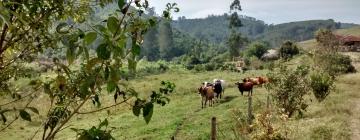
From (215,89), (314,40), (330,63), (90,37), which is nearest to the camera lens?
(90,37)

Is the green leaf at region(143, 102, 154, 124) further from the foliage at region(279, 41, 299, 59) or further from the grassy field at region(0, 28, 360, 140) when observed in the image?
the foliage at region(279, 41, 299, 59)

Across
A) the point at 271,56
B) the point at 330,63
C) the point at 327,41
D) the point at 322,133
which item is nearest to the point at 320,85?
the point at 322,133

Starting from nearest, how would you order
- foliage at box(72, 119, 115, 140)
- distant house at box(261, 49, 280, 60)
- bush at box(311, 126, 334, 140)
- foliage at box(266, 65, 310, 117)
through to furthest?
foliage at box(72, 119, 115, 140) → bush at box(311, 126, 334, 140) → foliage at box(266, 65, 310, 117) → distant house at box(261, 49, 280, 60)

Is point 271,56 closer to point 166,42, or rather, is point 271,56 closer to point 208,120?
point 208,120

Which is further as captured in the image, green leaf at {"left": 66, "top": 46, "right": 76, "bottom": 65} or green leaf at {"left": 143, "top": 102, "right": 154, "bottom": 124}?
green leaf at {"left": 143, "top": 102, "right": 154, "bottom": 124}

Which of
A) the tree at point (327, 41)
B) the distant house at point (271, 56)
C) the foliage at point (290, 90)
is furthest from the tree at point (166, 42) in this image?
the foliage at point (290, 90)

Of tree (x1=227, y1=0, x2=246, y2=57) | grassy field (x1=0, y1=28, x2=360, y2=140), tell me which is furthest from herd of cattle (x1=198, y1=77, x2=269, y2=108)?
tree (x1=227, y1=0, x2=246, y2=57)

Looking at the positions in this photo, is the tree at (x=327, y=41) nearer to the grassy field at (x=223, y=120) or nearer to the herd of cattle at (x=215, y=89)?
the grassy field at (x=223, y=120)

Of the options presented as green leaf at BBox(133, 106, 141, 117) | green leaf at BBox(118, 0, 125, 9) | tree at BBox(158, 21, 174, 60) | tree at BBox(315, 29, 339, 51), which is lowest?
tree at BBox(158, 21, 174, 60)

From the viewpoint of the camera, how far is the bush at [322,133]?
1471cm

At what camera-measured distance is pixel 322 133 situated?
15141mm

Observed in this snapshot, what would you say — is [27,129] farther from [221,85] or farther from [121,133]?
[221,85]

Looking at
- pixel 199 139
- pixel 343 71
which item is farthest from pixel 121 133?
pixel 343 71

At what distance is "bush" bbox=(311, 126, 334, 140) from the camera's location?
14711mm
